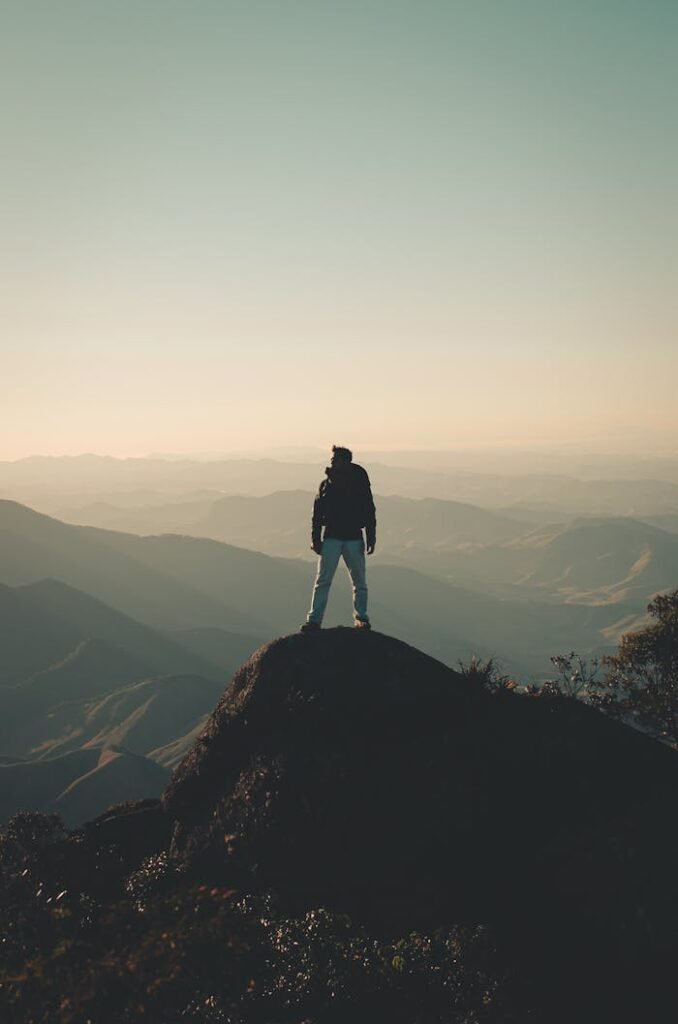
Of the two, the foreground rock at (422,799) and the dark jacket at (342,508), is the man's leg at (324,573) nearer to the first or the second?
the dark jacket at (342,508)

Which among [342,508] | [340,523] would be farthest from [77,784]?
[342,508]

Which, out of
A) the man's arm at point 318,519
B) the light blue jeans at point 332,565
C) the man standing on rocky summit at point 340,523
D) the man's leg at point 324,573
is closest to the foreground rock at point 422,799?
the man's leg at point 324,573

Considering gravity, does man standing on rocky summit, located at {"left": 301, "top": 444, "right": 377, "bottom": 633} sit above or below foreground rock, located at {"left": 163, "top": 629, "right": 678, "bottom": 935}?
above

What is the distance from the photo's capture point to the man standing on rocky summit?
1395cm

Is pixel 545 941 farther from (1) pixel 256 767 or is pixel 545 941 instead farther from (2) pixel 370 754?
(1) pixel 256 767

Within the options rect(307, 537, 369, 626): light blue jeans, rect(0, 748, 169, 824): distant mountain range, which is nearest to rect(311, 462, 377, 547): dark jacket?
rect(307, 537, 369, 626): light blue jeans

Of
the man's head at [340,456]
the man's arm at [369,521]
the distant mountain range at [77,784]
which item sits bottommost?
the distant mountain range at [77,784]

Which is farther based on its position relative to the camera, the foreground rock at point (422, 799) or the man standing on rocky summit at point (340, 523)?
the man standing on rocky summit at point (340, 523)

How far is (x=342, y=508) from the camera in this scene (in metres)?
14.0

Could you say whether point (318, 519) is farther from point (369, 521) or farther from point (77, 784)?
point (77, 784)

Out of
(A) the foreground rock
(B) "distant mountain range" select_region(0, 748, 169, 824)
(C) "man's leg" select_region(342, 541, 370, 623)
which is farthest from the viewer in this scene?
(B) "distant mountain range" select_region(0, 748, 169, 824)

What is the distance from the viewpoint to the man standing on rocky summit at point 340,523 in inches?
549

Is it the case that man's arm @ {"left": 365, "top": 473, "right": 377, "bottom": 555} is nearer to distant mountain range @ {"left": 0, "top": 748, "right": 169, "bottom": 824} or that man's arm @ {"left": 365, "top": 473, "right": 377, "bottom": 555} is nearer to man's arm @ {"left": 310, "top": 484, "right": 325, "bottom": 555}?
man's arm @ {"left": 310, "top": 484, "right": 325, "bottom": 555}

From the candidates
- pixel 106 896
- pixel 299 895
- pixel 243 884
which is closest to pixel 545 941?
pixel 299 895
